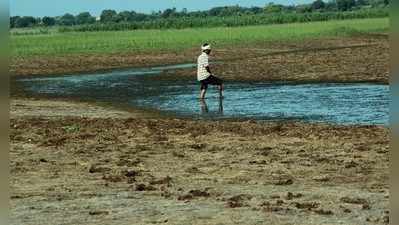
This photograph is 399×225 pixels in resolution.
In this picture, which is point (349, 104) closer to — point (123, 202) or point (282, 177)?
point (282, 177)

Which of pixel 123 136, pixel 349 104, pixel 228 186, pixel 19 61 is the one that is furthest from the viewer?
pixel 19 61

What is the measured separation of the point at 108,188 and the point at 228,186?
1420mm

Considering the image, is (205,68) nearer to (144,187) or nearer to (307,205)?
(144,187)

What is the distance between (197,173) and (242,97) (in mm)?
11411

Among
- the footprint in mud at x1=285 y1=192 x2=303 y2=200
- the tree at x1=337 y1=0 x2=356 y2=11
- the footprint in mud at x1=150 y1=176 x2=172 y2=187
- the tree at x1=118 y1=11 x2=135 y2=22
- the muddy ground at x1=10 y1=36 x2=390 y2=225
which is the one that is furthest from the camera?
the tree at x1=118 y1=11 x2=135 y2=22

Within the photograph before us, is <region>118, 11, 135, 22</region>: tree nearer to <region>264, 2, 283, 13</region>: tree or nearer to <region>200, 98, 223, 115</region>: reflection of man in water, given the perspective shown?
<region>264, 2, 283, 13</region>: tree

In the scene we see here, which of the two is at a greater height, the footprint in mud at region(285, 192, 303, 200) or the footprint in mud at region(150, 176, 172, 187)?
the footprint in mud at region(285, 192, 303, 200)

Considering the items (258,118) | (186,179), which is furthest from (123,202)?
(258,118)

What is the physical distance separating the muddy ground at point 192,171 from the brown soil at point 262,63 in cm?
1032

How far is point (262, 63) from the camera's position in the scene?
35031mm

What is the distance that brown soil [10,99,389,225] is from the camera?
6.91 m

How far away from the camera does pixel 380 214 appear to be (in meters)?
6.63

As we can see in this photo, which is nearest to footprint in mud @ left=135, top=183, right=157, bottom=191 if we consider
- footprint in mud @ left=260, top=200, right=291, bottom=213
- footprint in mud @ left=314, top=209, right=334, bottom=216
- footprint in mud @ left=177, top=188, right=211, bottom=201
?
footprint in mud @ left=177, top=188, right=211, bottom=201

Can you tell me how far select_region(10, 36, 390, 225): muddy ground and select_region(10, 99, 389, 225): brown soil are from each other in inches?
0.5
